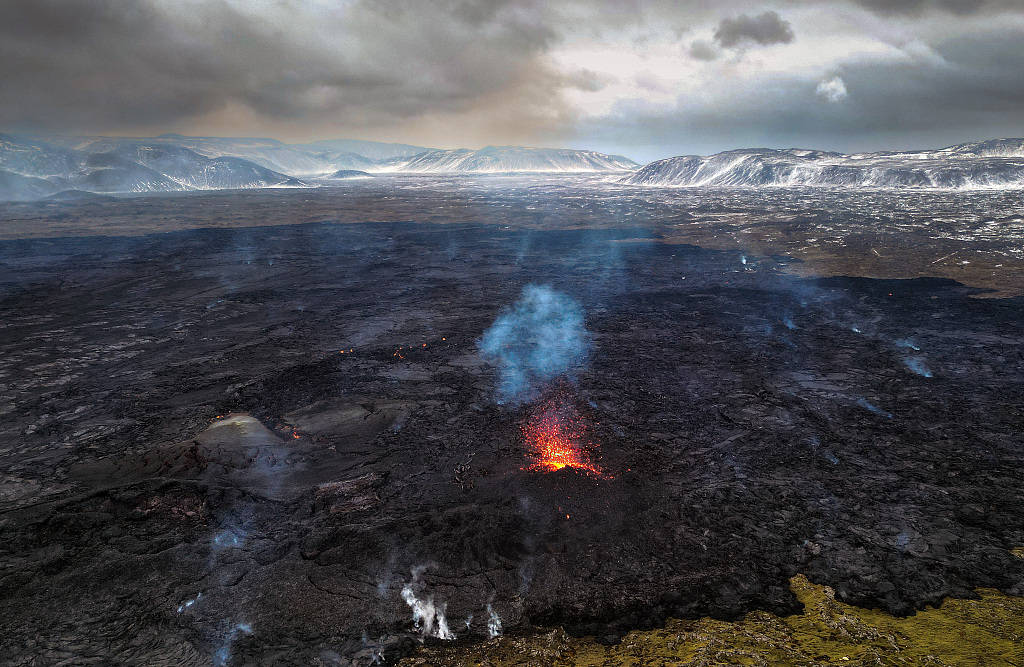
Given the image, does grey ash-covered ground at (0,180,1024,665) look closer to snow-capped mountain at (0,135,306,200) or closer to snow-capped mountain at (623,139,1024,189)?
snow-capped mountain at (623,139,1024,189)

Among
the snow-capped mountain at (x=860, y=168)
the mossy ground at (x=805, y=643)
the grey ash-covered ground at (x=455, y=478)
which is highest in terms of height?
the snow-capped mountain at (x=860, y=168)

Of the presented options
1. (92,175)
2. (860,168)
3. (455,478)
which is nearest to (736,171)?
(860,168)

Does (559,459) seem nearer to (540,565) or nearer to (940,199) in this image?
(540,565)

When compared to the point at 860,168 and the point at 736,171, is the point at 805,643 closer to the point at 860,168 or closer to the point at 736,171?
the point at 860,168

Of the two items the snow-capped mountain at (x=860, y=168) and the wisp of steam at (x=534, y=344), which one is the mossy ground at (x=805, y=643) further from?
the snow-capped mountain at (x=860, y=168)

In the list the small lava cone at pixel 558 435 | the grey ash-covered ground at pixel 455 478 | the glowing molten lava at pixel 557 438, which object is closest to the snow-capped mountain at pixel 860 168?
the grey ash-covered ground at pixel 455 478

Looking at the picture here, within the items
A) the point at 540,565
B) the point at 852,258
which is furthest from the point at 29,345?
the point at 852,258
